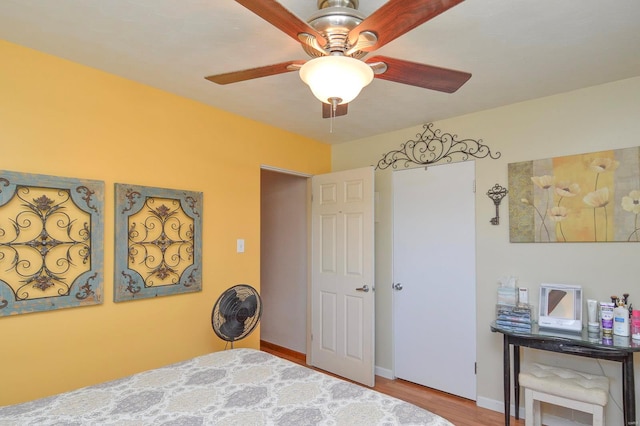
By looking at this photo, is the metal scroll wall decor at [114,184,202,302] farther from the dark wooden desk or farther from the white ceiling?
the dark wooden desk

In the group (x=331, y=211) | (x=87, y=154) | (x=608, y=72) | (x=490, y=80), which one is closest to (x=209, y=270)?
(x=87, y=154)

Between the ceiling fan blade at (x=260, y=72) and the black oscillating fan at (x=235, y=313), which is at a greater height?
the ceiling fan blade at (x=260, y=72)

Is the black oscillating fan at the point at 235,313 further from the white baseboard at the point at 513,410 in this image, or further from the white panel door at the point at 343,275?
the white baseboard at the point at 513,410

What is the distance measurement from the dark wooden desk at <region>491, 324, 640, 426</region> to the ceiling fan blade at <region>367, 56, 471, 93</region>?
5.65ft

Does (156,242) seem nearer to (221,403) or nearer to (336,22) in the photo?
(221,403)

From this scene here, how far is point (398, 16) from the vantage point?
1.13 meters

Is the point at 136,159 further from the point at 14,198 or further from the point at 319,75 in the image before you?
the point at 319,75

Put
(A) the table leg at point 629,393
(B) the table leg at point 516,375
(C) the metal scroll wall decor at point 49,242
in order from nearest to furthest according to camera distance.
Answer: (C) the metal scroll wall decor at point 49,242, (A) the table leg at point 629,393, (B) the table leg at point 516,375

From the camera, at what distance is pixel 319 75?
1271mm

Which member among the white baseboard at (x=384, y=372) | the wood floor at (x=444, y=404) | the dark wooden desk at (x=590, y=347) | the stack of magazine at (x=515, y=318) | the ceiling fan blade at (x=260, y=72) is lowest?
the wood floor at (x=444, y=404)

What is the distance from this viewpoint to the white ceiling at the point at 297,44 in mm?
1582

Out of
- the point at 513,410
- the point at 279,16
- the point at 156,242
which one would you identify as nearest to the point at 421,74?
the point at 279,16

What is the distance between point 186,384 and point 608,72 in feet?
9.82

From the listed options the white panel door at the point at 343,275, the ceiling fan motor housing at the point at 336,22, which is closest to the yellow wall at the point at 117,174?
the white panel door at the point at 343,275
